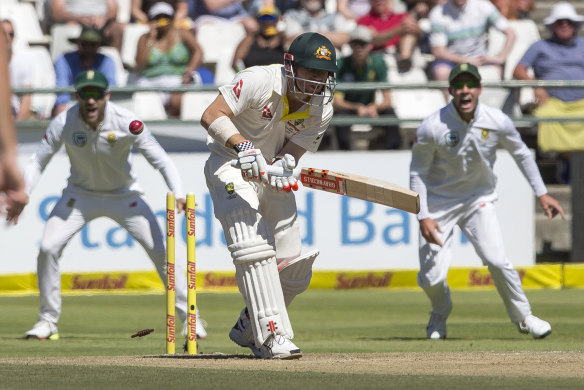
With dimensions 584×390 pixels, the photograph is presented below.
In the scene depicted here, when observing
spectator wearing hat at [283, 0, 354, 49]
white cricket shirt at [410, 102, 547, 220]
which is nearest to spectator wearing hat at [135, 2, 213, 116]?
spectator wearing hat at [283, 0, 354, 49]

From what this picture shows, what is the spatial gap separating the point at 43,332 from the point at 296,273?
2.67m

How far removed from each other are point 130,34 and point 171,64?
3.65 feet

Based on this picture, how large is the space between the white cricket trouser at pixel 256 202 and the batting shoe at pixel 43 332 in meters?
2.60

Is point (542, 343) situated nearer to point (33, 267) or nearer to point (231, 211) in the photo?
point (231, 211)

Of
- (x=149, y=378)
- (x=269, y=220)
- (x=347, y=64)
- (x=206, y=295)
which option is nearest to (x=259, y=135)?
(x=269, y=220)

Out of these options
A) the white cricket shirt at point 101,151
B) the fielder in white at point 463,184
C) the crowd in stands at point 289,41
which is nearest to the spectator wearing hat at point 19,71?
the crowd in stands at point 289,41

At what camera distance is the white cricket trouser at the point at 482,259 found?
27.7ft

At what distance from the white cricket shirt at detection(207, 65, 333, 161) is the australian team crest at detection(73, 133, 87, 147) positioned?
2461 mm

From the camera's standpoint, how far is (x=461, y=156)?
880 centimetres

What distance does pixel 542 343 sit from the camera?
26.7 ft

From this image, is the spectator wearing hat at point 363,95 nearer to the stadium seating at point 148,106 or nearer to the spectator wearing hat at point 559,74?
the spectator wearing hat at point 559,74

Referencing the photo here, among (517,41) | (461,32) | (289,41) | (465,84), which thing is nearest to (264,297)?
(465,84)

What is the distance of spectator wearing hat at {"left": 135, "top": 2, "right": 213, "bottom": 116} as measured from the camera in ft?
44.1

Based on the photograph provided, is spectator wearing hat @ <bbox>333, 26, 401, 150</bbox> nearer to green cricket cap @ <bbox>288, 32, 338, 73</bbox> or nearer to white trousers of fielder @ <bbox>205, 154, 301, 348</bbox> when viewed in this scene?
green cricket cap @ <bbox>288, 32, 338, 73</bbox>
